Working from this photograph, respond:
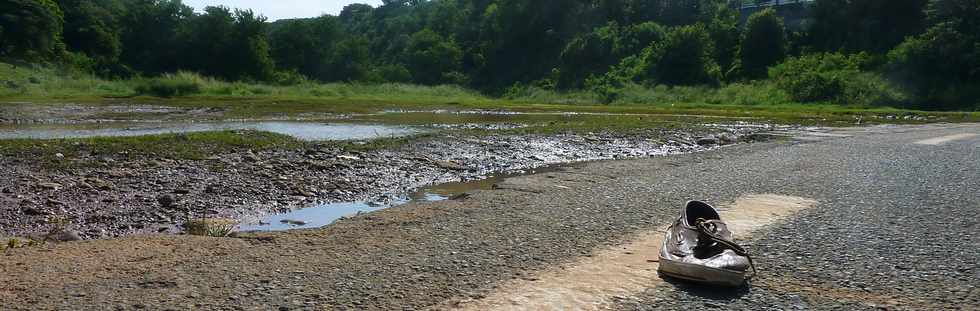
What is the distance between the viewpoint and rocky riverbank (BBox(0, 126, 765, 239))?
9.04 m

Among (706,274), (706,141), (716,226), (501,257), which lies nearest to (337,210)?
(501,257)

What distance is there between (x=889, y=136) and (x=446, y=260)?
822 inches

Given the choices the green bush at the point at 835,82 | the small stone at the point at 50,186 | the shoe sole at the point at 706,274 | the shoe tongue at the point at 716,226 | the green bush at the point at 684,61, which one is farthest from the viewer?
the green bush at the point at 684,61

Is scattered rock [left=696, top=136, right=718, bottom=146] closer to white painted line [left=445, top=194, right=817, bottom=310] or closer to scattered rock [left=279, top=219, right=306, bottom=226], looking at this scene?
white painted line [left=445, top=194, right=817, bottom=310]

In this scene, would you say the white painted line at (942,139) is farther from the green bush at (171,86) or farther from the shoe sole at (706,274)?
the green bush at (171,86)

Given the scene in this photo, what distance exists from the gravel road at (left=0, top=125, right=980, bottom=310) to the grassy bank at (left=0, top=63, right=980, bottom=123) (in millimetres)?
24682

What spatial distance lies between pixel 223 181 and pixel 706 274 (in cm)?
786

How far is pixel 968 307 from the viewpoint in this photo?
546cm

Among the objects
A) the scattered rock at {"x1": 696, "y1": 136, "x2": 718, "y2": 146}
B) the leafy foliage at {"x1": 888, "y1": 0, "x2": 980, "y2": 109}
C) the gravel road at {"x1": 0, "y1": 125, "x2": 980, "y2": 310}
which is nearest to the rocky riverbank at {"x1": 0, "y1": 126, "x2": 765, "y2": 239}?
the gravel road at {"x1": 0, "y1": 125, "x2": 980, "y2": 310}

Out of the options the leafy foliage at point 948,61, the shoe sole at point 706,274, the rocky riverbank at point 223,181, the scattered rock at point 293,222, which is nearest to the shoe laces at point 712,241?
the shoe sole at point 706,274

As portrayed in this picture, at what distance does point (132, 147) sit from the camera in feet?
46.9

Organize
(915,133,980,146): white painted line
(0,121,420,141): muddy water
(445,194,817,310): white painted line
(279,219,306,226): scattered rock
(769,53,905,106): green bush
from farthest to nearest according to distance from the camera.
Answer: (769,53,905,106): green bush, (0,121,420,141): muddy water, (915,133,980,146): white painted line, (279,219,306,226): scattered rock, (445,194,817,310): white painted line

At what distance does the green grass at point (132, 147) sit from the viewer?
12824 millimetres

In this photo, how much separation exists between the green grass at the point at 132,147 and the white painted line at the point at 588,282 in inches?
344
